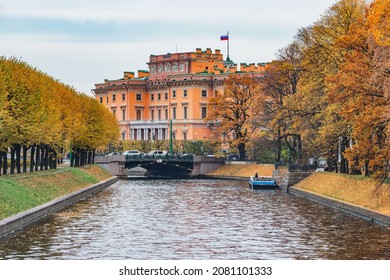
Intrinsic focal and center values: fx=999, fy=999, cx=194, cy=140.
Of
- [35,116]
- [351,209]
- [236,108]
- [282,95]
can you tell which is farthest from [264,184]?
[351,209]

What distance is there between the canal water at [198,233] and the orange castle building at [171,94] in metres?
96.0

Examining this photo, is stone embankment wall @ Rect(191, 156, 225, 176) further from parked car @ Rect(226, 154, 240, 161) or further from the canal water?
the canal water

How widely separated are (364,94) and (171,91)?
118m

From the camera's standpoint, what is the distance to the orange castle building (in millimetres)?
169625

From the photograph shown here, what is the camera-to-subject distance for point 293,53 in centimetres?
9631

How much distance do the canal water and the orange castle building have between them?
9597 cm

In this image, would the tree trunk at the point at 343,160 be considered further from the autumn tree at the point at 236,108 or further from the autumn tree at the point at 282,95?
the autumn tree at the point at 236,108

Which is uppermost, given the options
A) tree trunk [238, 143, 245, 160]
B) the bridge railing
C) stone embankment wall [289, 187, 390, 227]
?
tree trunk [238, 143, 245, 160]

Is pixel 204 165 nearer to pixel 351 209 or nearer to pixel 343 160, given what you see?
pixel 343 160

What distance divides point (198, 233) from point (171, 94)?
125m

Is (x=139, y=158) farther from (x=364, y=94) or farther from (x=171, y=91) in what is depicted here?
(x=364, y=94)

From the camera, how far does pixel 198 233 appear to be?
4959 cm

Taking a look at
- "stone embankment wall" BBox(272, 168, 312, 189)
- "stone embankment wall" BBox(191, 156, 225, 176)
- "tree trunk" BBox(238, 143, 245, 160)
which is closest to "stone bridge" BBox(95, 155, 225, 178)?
"stone embankment wall" BBox(191, 156, 225, 176)
